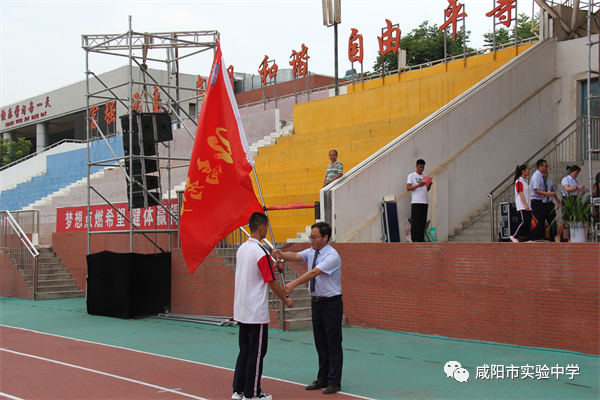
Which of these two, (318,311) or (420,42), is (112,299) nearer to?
(318,311)

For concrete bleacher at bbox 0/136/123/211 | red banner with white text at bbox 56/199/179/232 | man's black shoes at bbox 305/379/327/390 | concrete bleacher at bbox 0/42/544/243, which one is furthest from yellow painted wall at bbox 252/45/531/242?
concrete bleacher at bbox 0/136/123/211

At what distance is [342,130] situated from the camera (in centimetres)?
1844

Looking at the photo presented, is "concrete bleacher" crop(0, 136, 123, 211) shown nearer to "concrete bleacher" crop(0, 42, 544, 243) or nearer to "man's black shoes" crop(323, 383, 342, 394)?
"concrete bleacher" crop(0, 42, 544, 243)

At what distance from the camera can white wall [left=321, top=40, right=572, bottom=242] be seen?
1226 cm

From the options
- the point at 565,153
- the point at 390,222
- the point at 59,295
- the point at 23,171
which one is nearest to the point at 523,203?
the point at 390,222

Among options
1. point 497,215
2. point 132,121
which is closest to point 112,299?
point 132,121

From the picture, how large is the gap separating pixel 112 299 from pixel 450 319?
7596mm

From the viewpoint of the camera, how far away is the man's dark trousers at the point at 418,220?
12008mm

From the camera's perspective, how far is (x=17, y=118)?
5238 centimetres

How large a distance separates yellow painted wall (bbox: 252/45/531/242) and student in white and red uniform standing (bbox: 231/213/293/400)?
8.11 meters

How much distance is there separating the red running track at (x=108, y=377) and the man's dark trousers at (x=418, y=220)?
565cm

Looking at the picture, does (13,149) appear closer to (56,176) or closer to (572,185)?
(56,176)

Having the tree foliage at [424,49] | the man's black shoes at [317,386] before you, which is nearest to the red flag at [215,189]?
the man's black shoes at [317,386]

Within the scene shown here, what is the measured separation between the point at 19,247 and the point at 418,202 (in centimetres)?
1275
